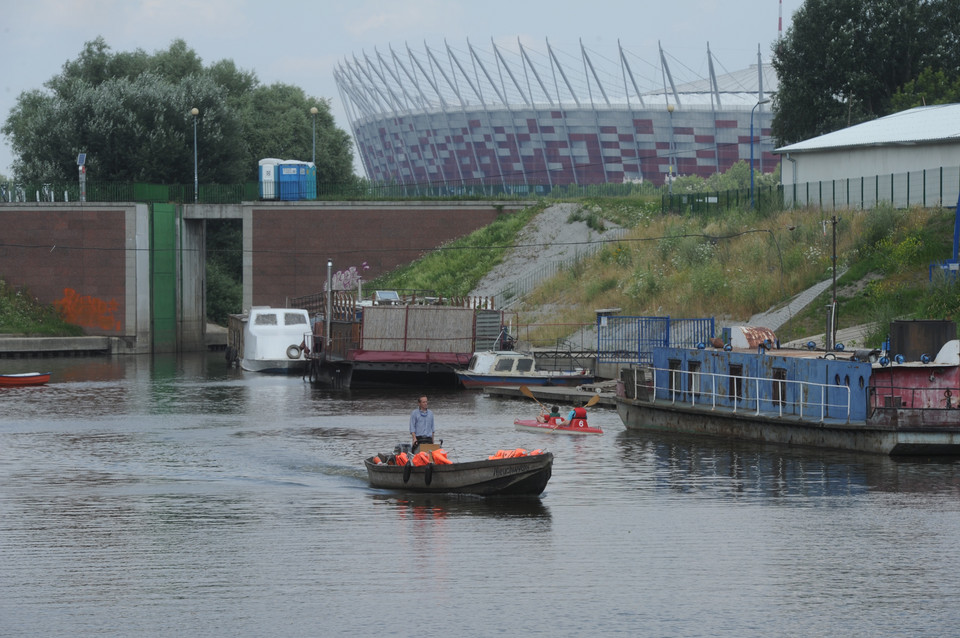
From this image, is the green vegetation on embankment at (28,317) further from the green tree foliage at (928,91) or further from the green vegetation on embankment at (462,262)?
the green tree foliage at (928,91)

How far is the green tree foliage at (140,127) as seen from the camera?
100 meters

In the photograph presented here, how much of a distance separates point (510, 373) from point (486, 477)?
89.7ft

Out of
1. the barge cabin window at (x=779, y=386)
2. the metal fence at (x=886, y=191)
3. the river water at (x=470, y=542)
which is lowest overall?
the river water at (x=470, y=542)

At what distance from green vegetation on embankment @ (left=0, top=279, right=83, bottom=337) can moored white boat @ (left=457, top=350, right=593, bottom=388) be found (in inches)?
1600

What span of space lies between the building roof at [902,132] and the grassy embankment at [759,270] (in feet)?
12.4

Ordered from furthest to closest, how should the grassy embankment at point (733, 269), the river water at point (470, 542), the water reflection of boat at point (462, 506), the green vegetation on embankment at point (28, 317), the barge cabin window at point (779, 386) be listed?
the green vegetation on embankment at point (28, 317) < the grassy embankment at point (733, 269) < the barge cabin window at point (779, 386) < the water reflection of boat at point (462, 506) < the river water at point (470, 542)

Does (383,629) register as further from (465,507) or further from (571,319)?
(571,319)

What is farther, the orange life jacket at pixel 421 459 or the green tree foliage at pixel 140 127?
the green tree foliage at pixel 140 127

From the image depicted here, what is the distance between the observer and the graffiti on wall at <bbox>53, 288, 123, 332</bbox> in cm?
8969

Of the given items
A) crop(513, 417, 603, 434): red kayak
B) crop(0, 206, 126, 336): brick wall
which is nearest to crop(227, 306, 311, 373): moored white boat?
crop(0, 206, 126, 336): brick wall

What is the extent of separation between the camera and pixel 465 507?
28.8 m

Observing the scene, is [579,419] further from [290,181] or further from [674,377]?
[290,181]

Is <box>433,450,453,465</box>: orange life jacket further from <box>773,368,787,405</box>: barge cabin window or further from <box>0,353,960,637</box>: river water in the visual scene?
<box>773,368,787,405</box>: barge cabin window

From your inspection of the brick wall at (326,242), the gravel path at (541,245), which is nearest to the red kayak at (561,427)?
the gravel path at (541,245)
